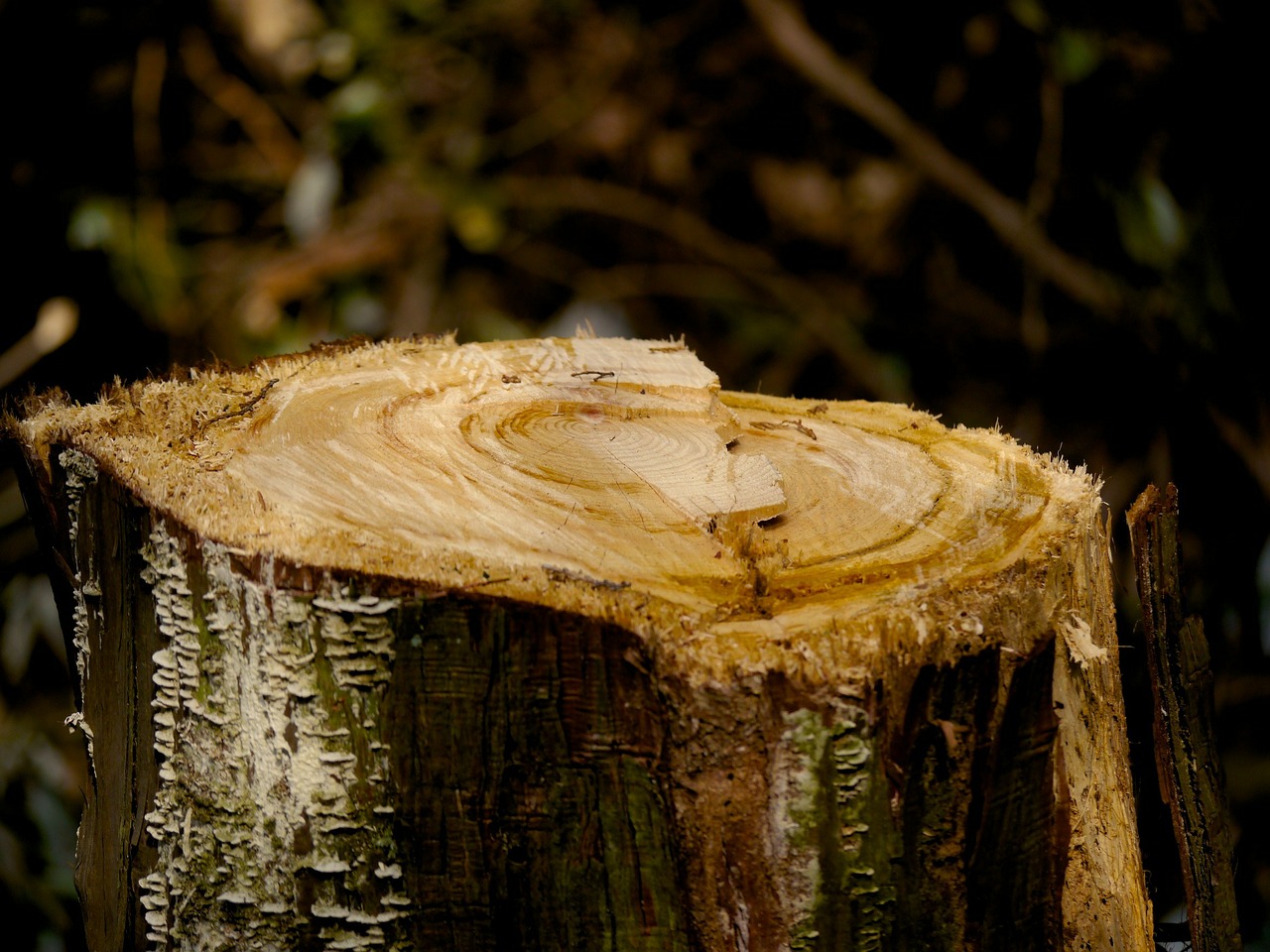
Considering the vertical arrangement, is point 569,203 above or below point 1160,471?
above

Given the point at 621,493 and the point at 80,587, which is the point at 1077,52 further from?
the point at 80,587

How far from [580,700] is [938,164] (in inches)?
83.1

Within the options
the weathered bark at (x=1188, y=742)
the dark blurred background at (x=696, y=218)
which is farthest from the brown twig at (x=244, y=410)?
the dark blurred background at (x=696, y=218)

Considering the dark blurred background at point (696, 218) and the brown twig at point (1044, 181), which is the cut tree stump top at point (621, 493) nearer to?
the dark blurred background at point (696, 218)

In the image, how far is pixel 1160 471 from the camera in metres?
2.30

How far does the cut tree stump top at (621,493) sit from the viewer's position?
676 mm

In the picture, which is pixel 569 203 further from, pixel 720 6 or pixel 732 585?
pixel 732 585

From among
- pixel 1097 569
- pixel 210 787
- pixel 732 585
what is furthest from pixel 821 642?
pixel 210 787

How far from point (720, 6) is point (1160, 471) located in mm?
1602

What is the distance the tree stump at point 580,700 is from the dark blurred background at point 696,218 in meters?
1.10

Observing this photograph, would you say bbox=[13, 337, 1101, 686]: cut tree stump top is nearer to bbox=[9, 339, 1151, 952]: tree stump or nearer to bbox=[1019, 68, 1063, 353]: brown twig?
bbox=[9, 339, 1151, 952]: tree stump

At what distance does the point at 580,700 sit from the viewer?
68cm

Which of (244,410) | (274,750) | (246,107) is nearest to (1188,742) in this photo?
(274,750)

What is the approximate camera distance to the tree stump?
2.18ft
